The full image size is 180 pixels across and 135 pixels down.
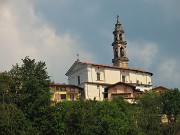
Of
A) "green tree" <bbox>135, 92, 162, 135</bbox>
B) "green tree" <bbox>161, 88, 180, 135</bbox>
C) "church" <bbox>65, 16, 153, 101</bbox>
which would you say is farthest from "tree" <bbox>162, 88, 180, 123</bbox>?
"church" <bbox>65, 16, 153, 101</bbox>

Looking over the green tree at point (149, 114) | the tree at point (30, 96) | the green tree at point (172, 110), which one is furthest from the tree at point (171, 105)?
the tree at point (30, 96)

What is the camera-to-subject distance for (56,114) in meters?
60.0

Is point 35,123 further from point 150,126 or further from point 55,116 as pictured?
point 150,126

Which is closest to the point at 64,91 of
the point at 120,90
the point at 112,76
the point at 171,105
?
the point at 120,90

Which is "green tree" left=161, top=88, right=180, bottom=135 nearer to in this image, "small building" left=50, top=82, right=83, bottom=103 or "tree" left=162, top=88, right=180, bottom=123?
"tree" left=162, top=88, right=180, bottom=123

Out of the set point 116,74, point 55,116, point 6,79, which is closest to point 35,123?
point 55,116

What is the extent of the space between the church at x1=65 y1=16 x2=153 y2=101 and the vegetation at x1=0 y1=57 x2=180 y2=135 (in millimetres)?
16178

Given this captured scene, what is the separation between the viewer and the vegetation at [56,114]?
58000 mm

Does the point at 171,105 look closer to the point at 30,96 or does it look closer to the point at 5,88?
the point at 30,96

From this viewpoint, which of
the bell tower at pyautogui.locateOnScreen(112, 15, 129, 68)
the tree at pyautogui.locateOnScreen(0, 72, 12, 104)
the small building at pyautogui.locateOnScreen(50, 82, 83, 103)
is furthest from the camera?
the bell tower at pyautogui.locateOnScreen(112, 15, 129, 68)

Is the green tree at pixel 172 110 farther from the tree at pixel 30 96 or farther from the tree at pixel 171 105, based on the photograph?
the tree at pixel 30 96

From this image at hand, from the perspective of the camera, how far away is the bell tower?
114 metres

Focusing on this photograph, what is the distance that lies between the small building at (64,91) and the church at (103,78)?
8.11 feet

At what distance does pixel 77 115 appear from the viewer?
61875 millimetres
